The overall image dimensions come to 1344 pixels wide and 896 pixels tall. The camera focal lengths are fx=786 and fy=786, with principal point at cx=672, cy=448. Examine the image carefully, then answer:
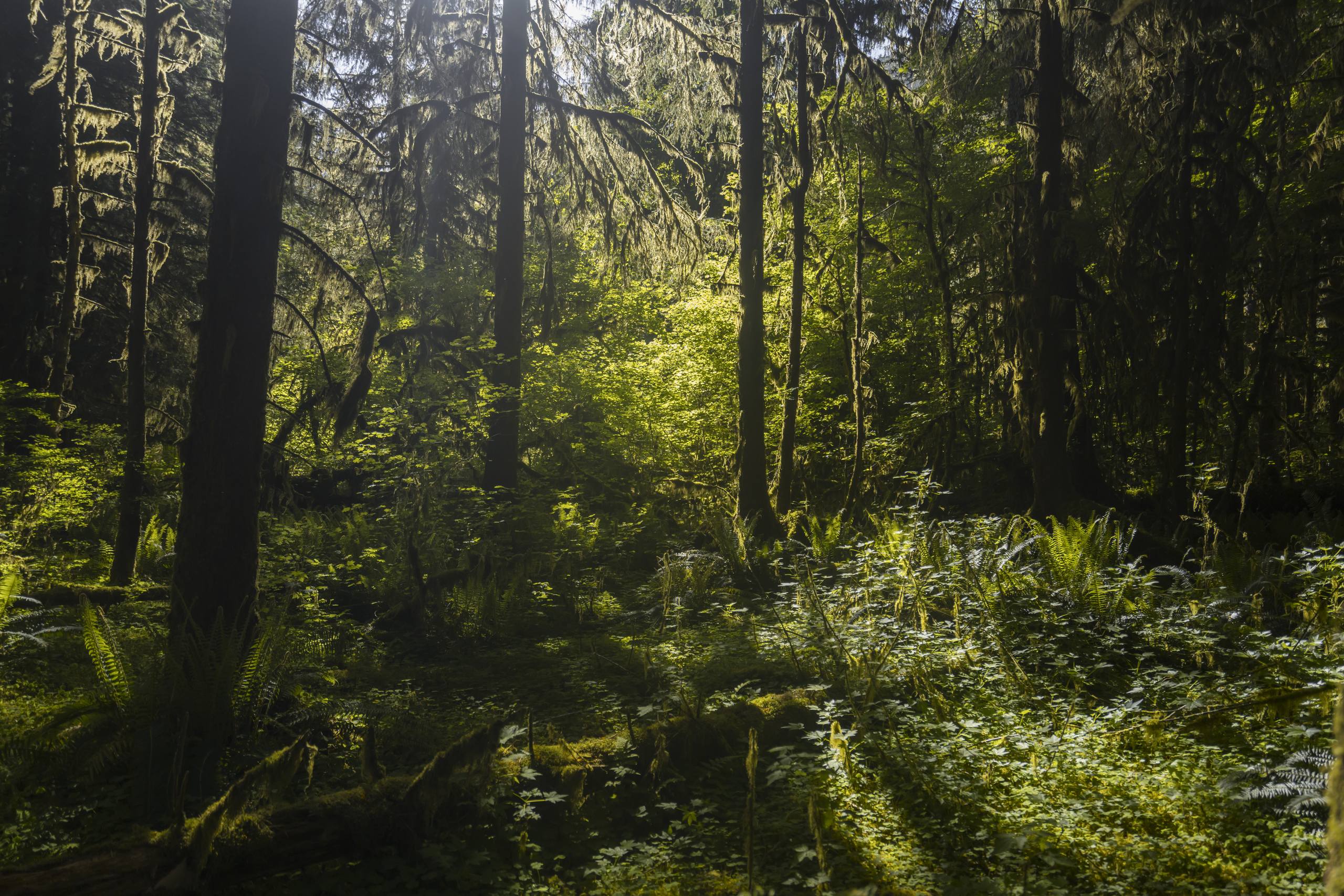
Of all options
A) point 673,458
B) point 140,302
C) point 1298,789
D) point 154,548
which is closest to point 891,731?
point 1298,789

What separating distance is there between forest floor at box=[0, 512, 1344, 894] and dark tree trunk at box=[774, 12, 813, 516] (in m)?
4.00

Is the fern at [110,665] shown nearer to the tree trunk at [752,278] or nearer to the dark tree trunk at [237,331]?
the dark tree trunk at [237,331]

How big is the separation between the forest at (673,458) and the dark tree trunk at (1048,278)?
0.15 feet

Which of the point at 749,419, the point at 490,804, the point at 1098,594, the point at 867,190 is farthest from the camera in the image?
the point at 867,190

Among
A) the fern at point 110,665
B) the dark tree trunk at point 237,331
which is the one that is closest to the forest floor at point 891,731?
the fern at point 110,665

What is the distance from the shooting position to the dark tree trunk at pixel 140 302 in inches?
377

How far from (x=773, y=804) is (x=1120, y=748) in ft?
5.09

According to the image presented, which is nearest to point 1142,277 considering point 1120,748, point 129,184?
point 1120,748

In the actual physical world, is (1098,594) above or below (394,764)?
above

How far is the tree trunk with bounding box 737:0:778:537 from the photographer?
9.95 m

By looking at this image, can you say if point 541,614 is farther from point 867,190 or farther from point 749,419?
point 867,190

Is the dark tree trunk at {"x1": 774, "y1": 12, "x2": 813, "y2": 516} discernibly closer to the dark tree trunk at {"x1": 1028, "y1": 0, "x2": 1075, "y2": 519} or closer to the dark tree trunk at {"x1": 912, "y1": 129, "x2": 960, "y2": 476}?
the dark tree trunk at {"x1": 912, "y1": 129, "x2": 960, "y2": 476}

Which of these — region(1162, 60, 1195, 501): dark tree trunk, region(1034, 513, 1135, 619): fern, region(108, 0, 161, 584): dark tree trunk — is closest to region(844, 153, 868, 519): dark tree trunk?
region(1162, 60, 1195, 501): dark tree trunk

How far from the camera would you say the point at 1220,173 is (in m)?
6.99
